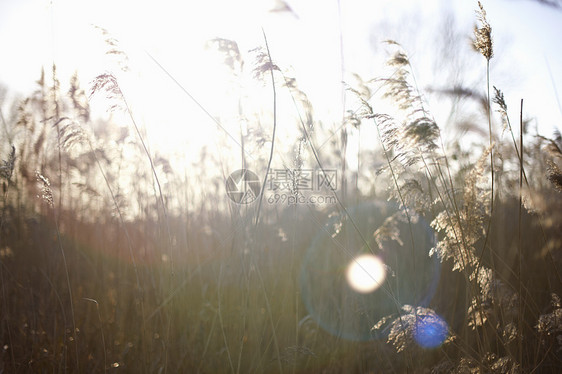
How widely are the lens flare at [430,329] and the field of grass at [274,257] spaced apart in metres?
0.01

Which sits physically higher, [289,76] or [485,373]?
[289,76]

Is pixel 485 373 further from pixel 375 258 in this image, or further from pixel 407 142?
pixel 407 142

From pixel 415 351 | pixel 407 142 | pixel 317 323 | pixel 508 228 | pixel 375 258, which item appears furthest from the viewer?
pixel 508 228

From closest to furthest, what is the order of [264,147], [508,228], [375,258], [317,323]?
[375,258]
[264,147]
[317,323]
[508,228]

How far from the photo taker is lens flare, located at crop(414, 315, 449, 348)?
1.50 metres

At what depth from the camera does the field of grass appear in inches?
60.5

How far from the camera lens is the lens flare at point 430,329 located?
59.0 inches

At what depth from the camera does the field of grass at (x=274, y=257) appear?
1.54 metres

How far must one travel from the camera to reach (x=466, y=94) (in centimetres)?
208

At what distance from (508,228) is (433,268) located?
2.68 feet

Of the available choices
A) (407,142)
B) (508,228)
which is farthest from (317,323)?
(508,228)

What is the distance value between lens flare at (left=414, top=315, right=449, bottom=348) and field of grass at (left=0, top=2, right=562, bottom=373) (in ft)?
0.03

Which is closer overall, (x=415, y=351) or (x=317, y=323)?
(x=415, y=351)

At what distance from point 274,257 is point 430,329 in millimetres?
1646
